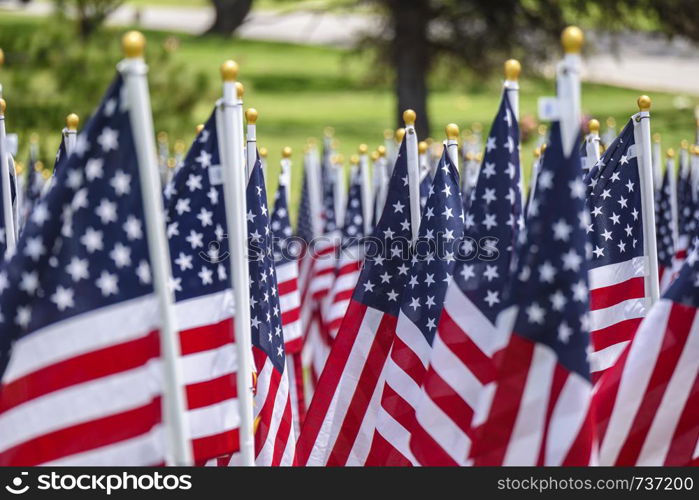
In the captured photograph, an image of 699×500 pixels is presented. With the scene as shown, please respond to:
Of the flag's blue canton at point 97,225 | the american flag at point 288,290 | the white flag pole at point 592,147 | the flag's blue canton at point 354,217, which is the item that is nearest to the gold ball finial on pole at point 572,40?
the flag's blue canton at point 97,225

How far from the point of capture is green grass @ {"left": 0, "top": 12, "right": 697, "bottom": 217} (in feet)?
79.0

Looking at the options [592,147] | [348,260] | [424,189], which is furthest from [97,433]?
[348,260]

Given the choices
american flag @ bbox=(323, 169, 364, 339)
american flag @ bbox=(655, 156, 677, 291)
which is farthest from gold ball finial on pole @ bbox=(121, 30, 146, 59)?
american flag @ bbox=(655, 156, 677, 291)

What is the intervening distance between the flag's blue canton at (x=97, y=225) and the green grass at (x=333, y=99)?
602 inches

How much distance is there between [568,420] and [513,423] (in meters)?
0.21

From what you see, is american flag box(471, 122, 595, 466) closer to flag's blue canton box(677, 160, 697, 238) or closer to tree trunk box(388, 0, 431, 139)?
flag's blue canton box(677, 160, 697, 238)

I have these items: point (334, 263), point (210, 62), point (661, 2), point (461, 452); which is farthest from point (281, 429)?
point (210, 62)

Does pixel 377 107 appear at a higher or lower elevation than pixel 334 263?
higher

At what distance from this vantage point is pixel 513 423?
4.51m

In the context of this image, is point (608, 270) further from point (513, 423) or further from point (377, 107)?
point (377, 107)

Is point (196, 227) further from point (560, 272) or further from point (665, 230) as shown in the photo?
point (665, 230)

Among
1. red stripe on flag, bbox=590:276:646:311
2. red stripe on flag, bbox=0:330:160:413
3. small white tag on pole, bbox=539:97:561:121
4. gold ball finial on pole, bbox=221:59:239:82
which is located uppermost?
gold ball finial on pole, bbox=221:59:239:82

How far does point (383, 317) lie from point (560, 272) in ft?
6.86

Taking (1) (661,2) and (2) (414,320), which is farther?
(1) (661,2)
